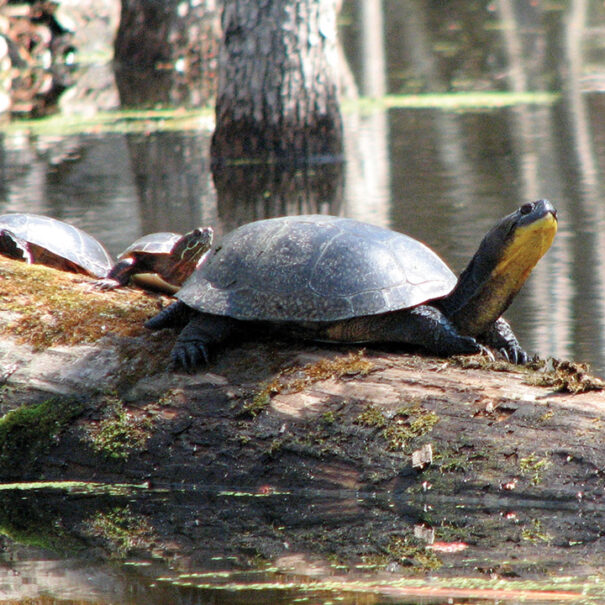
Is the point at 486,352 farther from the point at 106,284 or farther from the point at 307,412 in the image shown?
the point at 106,284

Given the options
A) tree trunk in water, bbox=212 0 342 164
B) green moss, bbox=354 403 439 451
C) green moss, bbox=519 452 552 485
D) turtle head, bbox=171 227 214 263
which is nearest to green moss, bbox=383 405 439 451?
green moss, bbox=354 403 439 451

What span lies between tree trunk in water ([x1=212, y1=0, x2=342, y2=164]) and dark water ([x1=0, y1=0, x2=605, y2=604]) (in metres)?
0.36

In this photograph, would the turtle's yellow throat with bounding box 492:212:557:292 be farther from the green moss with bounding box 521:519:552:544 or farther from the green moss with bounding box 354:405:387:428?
the green moss with bounding box 521:519:552:544

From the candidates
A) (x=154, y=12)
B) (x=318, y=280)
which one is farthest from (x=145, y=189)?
(x=154, y=12)

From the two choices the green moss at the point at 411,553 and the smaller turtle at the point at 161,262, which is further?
the smaller turtle at the point at 161,262

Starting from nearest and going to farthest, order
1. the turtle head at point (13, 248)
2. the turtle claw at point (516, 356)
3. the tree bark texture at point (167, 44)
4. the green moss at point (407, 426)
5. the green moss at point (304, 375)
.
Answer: the green moss at point (407, 426) < the green moss at point (304, 375) < the turtle claw at point (516, 356) < the turtle head at point (13, 248) < the tree bark texture at point (167, 44)

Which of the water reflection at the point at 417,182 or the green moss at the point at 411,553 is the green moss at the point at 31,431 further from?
the water reflection at the point at 417,182

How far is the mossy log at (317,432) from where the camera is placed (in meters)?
3.46

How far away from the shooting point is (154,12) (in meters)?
19.8

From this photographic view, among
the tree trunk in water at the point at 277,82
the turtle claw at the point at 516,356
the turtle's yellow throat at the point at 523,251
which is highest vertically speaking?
the tree trunk in water at the point at 277,82

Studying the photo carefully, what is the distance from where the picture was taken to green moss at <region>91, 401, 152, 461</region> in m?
3.95

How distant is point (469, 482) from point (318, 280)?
107 cm

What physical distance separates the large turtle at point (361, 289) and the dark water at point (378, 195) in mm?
814

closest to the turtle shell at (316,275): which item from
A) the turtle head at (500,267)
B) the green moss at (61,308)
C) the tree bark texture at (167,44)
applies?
the turtle head at (500,267)
